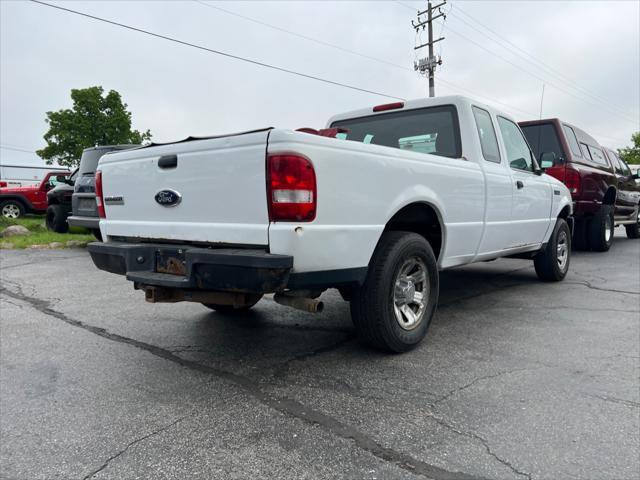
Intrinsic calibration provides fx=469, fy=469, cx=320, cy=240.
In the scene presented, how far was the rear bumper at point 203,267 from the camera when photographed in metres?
2.53

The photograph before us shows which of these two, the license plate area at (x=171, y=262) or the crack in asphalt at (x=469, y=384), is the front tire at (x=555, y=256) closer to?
the crack in asphalt at (x=469, y=384)

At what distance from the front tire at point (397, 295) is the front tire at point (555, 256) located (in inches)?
126

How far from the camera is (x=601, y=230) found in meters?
9.04

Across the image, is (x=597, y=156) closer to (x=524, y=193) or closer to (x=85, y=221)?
(x=524, y=193)

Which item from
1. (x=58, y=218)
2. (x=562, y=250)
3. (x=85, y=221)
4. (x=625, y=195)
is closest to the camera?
(x=562, y=250)

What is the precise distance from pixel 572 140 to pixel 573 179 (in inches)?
35.7

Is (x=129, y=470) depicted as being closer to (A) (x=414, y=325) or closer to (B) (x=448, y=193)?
(A) (x=414, y=325)

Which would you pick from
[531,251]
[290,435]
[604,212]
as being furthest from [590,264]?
[290,435]

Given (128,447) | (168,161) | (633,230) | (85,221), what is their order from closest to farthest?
(128,447) < (168,161) < (85,221) < (633,230)

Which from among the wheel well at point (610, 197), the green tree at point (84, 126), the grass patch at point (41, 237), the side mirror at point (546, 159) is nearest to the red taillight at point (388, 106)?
the side mirror at point (546, 159)

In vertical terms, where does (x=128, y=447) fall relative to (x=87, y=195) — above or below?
below

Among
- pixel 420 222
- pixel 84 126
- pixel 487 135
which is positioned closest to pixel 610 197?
pixel 487 135

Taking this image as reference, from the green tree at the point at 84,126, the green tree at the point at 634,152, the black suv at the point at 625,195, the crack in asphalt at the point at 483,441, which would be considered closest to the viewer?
the crack in asphalt at the point at 483,441

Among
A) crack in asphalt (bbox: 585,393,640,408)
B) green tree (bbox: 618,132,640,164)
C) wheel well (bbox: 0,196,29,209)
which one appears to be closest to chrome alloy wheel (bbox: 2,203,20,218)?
wheel well (bbox: 0,196,29,209)
